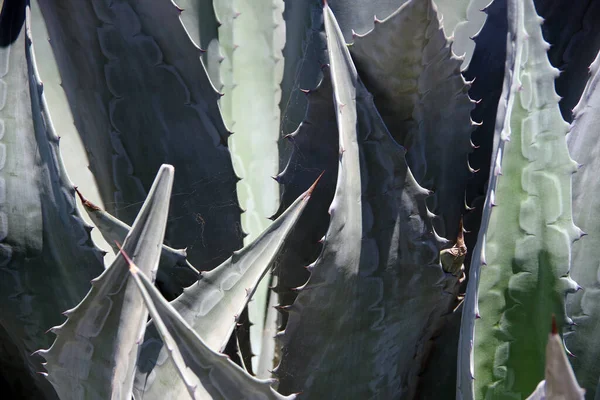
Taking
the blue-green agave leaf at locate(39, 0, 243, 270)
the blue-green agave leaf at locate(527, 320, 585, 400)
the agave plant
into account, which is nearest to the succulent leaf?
the agave plant

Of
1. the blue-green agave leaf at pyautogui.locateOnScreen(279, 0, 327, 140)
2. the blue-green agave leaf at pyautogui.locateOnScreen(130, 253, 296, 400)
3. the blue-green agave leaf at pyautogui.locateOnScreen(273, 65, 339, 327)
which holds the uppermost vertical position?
the blue-green agave leaf at pyautogui.locateOnScreen(279, 0, 327, 140)

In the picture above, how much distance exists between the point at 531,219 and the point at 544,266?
0.06 meters

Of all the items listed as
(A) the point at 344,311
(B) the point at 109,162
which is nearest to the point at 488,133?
(A) the point at 344,311

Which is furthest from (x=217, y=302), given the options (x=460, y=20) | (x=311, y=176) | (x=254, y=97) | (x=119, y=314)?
(x=460, y=20)

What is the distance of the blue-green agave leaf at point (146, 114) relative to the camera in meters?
1.04

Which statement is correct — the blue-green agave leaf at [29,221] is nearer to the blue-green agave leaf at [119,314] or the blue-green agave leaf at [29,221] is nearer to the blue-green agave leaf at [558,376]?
the blue-green agave leaf at [119,314]

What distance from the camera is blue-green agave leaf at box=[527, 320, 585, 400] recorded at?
0.50 m

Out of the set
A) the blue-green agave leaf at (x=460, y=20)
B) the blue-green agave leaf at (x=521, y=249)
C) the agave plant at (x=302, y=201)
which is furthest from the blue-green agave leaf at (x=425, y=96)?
the blue-green agave leaf at (x=460, y=20)

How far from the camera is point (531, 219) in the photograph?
2.71ft

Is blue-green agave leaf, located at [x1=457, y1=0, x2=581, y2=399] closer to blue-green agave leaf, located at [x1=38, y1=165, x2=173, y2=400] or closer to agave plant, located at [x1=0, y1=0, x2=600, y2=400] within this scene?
agave plant, located at [x1=0, y1=0, x2=600, y2=400]

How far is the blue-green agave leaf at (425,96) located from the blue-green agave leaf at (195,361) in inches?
16.4

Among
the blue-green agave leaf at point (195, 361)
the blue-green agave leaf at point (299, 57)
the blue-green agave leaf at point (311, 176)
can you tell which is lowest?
the blue-green agave leaf at point (195, 361)

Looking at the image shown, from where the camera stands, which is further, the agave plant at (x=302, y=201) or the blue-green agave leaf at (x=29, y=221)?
the blue-green agave leaf at (x=29, y=221)

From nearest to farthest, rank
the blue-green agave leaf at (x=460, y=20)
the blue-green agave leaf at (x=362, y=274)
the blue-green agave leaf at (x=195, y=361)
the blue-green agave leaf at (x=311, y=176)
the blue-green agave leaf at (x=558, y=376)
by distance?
the blue-green agave leaf at (x=558, y=376) < the blue-green agave leaf at (x=195, y=361) < the blue-green agave leaf at (x=362, y=274) < the blue-green agave leaf at (x=311, y=176) < the blue-green agave leaf at (x=460, y=20)
